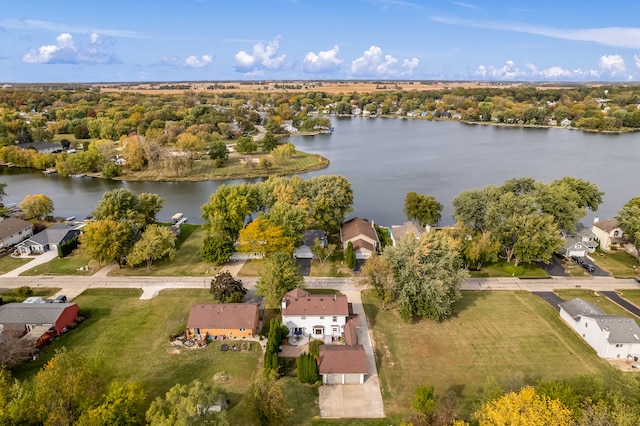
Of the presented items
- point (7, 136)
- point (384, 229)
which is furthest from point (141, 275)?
point (7, 136)

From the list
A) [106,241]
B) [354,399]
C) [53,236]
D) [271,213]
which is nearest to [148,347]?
[106,241]

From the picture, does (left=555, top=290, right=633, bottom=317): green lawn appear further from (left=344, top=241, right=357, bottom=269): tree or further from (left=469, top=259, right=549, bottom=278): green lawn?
(left=344, top=241, right=357, bottom=269): tree

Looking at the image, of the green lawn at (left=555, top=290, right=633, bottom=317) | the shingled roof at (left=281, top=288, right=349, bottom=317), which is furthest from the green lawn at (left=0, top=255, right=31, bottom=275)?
the green lawn at (left=555, top=290, right=633, bottom=317)

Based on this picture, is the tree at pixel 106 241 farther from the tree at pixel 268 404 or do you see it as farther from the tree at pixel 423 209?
the tree at pixel 423 209

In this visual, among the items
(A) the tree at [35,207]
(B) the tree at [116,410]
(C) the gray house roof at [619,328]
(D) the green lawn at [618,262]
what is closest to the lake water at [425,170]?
(A) the tree at [35,207]

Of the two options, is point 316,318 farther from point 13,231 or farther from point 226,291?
point 13,231

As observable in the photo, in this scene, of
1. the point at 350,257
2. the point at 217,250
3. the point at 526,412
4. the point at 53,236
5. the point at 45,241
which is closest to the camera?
the point at 526,412
